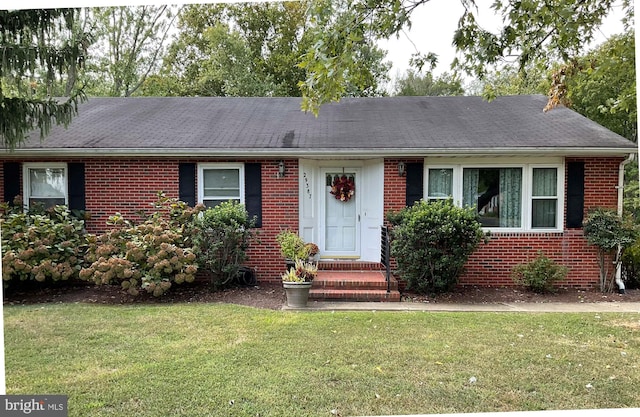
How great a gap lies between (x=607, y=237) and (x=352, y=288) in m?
4.55

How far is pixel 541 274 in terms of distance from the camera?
7758 millimetres

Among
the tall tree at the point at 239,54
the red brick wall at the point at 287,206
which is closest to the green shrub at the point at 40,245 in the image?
the red brick wall at the point at 287,206

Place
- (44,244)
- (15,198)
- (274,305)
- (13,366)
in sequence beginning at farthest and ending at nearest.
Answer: (15,198) → (44,244) → (274,305) → (13,366)

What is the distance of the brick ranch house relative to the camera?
8.15 metres

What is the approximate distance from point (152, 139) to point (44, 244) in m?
2.57

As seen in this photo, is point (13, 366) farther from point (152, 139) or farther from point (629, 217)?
point (629, 217)

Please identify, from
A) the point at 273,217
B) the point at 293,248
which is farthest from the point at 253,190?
the point at 293,248

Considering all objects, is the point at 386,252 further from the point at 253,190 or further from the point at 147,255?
the point at 147,255

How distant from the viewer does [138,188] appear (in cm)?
849

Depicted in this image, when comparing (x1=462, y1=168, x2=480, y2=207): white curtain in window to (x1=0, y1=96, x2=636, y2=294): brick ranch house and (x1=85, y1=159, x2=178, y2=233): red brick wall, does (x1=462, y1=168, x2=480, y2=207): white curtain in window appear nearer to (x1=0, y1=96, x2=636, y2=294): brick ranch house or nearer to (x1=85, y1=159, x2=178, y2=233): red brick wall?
(x1=0, y1=96, x2=636, y2=294): brick ranch house

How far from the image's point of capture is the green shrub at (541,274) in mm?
7754

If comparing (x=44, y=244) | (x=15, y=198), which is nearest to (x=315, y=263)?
(x=44, y=244)

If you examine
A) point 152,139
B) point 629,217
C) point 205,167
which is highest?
point 152,139

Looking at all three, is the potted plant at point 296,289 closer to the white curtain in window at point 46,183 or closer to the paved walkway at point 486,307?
the paved walkway at point 486,307
